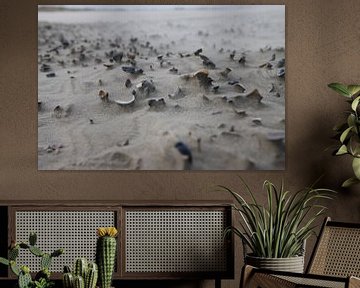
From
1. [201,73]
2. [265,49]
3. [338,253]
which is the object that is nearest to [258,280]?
[338,253]

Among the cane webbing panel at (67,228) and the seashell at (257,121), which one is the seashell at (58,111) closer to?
the cane webbing panel at (67,228)

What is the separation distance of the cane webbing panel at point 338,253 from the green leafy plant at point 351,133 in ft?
2.37

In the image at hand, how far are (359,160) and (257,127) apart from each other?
31.2 inches

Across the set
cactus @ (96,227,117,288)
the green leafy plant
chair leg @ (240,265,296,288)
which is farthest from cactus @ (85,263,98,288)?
the green leafy plant

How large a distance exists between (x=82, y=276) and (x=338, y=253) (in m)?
1.62

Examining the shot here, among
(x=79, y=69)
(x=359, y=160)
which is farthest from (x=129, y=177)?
(x=359, y=160)

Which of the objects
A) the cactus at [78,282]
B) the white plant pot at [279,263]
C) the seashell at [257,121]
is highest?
the seashell at [257,121]

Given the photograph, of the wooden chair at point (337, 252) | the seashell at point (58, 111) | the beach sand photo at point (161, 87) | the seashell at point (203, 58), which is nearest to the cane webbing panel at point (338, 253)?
the wooden chair at point (337, 252)

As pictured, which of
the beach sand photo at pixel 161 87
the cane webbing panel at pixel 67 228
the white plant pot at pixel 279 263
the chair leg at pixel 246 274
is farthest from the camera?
the beach sand photo at pixel 161 87

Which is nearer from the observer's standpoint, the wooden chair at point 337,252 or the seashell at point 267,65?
the wooden chair at point 337,252

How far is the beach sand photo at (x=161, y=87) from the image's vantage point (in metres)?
5.82

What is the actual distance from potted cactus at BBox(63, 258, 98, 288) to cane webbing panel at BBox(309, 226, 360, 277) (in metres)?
1.41

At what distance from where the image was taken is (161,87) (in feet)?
19.2

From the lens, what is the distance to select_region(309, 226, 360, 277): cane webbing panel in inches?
185
